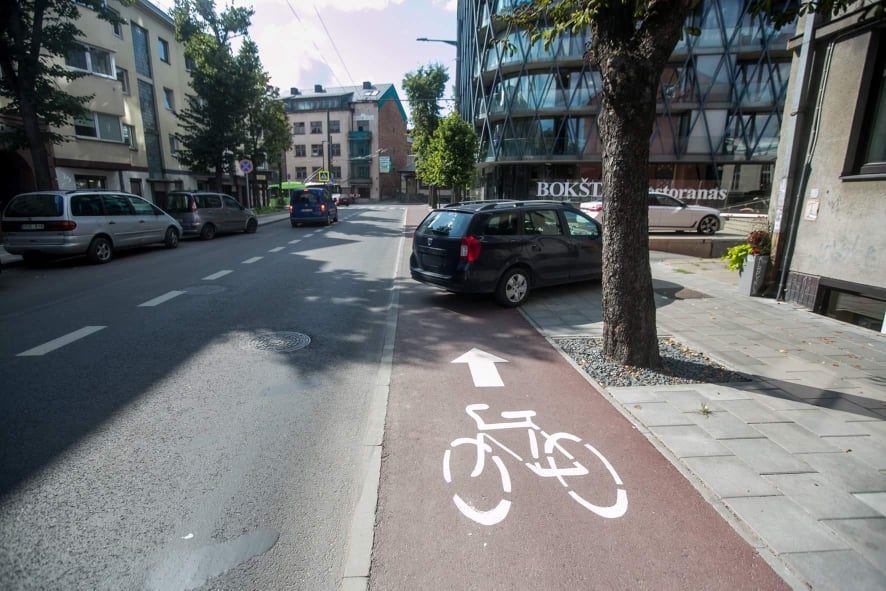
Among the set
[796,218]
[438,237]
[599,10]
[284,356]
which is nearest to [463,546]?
[284,356]

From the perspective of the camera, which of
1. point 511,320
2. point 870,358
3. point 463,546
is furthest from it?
point 511,320

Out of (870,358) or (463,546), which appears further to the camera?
(870,358)

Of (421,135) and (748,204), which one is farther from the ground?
(421,135)

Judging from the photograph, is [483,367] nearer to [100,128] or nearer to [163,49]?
[100,128]

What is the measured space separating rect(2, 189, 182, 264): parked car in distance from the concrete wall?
15.0 meters

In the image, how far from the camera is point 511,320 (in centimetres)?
710

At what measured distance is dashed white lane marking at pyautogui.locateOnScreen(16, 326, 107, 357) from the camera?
17.4ft

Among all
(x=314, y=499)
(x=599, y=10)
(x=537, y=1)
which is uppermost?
(x=537, y=1)

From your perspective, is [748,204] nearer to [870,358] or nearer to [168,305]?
[870,358]

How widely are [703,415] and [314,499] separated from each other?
10.6 ft

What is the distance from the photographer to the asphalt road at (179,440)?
2.47 m

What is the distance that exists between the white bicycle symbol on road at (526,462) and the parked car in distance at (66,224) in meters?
11.6

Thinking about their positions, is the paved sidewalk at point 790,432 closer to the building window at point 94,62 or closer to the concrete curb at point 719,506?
the concrete curb at point 719,506

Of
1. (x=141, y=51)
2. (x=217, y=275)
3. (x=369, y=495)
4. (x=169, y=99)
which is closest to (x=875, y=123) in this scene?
(x=369, y=495)
